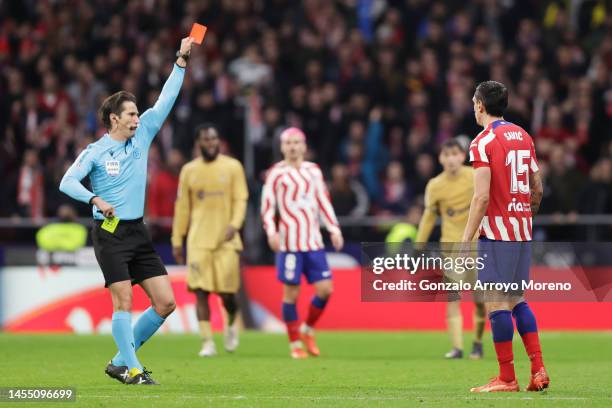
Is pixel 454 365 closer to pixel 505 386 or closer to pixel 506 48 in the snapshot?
pixel 505 386

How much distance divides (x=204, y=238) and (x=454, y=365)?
357cm

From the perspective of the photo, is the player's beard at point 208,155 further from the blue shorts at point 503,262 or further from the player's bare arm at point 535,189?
the blue shorts at point 503,262

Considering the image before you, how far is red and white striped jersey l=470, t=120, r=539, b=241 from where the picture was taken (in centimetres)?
993

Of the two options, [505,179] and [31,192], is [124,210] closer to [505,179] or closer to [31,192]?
[505,179]

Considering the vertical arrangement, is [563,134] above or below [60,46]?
below

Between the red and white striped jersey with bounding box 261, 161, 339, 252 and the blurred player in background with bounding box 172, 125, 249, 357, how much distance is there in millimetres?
457

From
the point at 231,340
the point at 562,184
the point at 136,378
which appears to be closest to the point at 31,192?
the point at 231,340

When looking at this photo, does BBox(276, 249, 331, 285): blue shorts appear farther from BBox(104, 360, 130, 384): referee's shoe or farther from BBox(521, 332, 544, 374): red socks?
BBox(521, 332, 544, 374): red socks

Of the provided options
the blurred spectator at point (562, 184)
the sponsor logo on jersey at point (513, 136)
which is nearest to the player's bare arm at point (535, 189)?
the sponsor logo on jersey at point (513, 136)

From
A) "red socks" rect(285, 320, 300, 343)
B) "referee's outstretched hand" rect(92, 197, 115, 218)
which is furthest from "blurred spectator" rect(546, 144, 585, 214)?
"referee's outstretched hand" rect(92, 197, 115, 218)

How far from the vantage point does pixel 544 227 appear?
19.9m

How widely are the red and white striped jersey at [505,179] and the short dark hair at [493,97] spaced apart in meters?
0.10

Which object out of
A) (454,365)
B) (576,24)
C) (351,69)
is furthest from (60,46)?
(454,365)

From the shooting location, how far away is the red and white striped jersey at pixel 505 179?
9.93m
